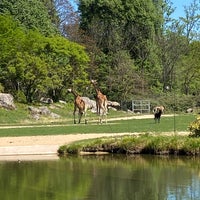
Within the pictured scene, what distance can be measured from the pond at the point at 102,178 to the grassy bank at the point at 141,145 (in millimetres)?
936

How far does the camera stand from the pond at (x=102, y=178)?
16062mm

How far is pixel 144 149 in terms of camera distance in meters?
25.3

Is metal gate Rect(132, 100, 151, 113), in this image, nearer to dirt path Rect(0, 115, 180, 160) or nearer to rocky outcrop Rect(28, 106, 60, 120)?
rocky outcrop Rect(28, 106, 60, 120)

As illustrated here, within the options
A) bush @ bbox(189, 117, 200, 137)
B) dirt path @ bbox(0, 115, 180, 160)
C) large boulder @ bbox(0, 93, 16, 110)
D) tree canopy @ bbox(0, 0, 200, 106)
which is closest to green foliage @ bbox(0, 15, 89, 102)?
tree canopy @ bbox(0, 0, 200, 106)

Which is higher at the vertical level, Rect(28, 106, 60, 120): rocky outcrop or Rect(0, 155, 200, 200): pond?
Rect(28, 106, 60, 120): rocky outcrop

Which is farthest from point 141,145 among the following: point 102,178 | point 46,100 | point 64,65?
point 64,65

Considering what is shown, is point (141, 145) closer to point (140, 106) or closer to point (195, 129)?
point (195, 129)

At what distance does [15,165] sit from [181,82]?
64.2m

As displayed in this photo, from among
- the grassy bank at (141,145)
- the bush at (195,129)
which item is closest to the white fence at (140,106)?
the bush at (195,129)

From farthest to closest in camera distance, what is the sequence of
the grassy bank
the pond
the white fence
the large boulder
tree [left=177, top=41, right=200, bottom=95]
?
tree [left=177, top=41, right=200, bottom=95], the white fence, the large boulder, the grassy bank, the pond

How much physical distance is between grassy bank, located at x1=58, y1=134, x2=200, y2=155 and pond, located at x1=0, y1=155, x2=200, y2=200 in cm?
94

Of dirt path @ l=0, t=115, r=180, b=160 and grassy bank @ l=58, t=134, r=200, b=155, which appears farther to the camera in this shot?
dirt path @ l=0, t=115, r=180, b=160

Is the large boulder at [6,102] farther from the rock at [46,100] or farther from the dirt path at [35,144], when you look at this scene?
the dirt path at [35,144]

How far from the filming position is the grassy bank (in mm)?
24609
